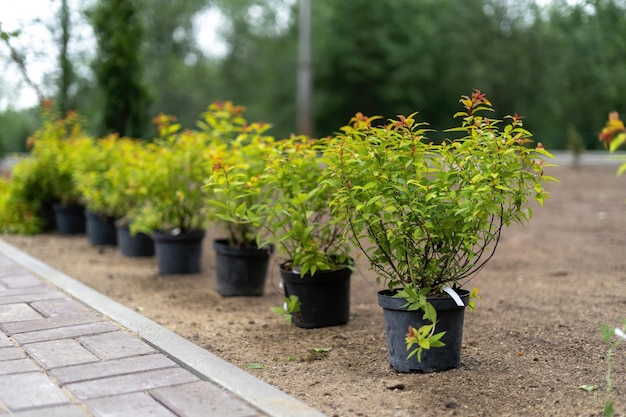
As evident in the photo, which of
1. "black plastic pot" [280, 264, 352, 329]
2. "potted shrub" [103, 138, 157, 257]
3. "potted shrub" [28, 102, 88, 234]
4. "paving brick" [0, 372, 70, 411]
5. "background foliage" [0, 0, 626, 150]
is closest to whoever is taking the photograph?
"paving brick" [0, 372, 70, 411]

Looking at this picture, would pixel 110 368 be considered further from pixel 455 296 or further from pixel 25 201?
pixel 25 201

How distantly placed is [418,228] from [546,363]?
1.04 meters

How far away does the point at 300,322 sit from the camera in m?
5.02

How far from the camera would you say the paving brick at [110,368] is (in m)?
3.57

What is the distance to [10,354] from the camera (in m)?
3.97

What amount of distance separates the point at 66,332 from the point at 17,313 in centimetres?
71

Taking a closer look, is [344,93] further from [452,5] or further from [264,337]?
[264,337]

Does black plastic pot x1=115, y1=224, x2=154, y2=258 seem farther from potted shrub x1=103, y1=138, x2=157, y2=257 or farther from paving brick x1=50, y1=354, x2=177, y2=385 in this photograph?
paving brick x1=50, y1=354, x2=177, y2=385

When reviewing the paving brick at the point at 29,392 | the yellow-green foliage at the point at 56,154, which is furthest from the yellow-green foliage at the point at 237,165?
the yellow-green foliage at the point at 56,154

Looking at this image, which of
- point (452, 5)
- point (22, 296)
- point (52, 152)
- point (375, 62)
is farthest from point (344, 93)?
point (22, 296)

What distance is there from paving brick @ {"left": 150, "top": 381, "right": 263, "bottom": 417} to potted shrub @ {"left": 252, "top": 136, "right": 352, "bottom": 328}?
1.41 meters

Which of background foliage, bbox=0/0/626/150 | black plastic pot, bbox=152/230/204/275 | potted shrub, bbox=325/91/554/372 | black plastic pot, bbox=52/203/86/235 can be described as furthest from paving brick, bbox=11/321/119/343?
background foliage, bbox=0/0/626/150

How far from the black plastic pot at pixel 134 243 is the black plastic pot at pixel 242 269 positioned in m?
2.21

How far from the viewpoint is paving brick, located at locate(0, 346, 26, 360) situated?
389 cm
